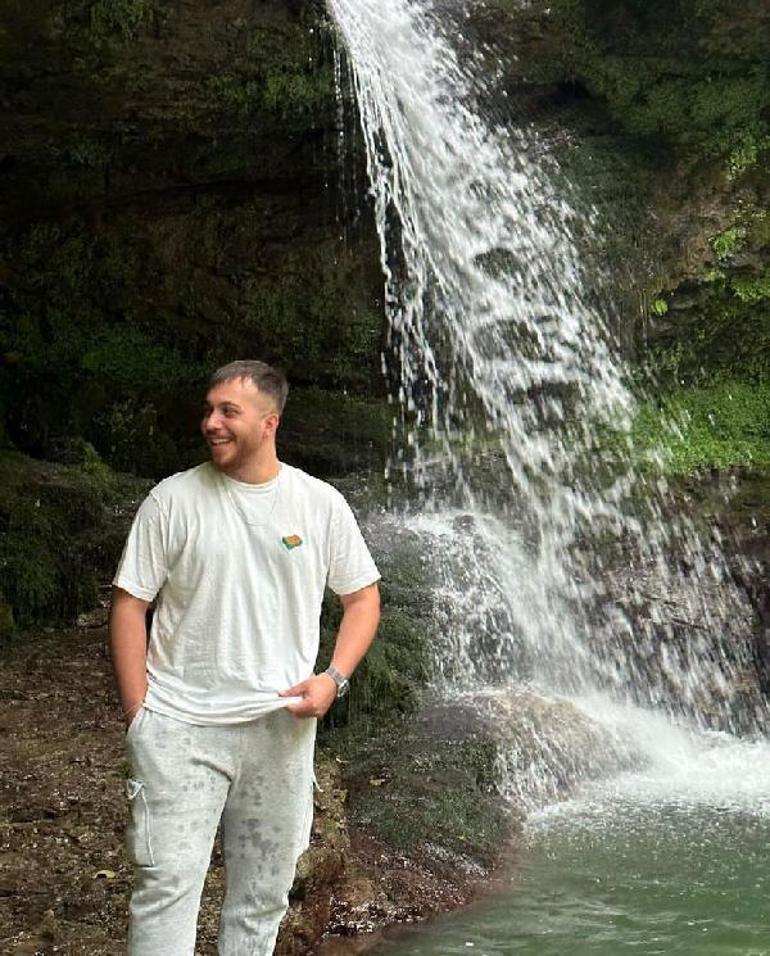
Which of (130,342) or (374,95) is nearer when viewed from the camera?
(374,95)

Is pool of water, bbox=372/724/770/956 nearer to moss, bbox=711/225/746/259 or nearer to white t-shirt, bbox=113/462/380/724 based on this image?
white t-shirt, bbox=113/462/380/724

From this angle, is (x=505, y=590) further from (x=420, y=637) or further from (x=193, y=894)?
(x=193, y=894)

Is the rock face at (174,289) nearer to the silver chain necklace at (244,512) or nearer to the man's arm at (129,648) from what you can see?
the silver chain necklace at (244,512)

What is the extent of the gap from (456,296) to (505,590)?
2.83 metres

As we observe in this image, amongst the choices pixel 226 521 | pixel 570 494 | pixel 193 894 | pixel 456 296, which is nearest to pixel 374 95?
pixel 456 296

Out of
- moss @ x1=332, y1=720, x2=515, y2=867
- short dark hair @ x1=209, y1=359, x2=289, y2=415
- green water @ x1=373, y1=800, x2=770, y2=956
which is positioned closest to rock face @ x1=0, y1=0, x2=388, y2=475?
moss @ x1=332, y1=720, x2=515, y2=867

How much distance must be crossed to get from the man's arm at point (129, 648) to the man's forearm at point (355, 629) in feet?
1.60

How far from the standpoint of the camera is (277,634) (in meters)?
2.95

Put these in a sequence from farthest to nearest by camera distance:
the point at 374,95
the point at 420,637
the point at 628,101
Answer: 1. the point at 628,101
2. the point at 374,95
3. the point at 420,637

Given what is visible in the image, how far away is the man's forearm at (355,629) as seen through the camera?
303 cm

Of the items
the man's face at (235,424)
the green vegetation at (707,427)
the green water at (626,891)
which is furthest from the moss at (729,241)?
the man's face at (235,424)

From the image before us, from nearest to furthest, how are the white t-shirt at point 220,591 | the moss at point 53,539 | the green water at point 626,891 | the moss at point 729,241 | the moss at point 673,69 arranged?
the white t-shirt at point 220,591 → the green water at point 626,891 → the moss at point 53,539 → the moss at point 673,69 → the moss at point 729,241

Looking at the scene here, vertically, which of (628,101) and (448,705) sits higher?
(628,101)

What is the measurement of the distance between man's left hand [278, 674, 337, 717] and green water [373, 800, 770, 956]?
6.22 ft
